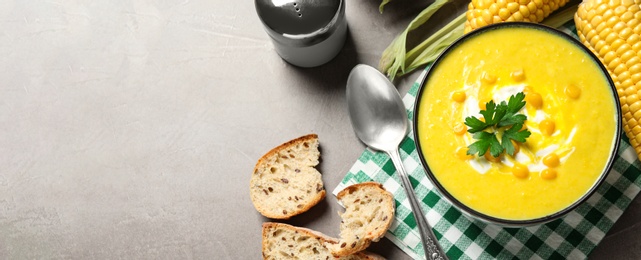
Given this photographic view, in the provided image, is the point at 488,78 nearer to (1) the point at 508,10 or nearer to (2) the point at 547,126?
(2) the point at 547,126

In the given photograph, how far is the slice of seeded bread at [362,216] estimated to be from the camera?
2.64 meters

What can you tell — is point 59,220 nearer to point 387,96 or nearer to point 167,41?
point 167,41

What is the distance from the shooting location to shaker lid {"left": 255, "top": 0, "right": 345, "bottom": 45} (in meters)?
2.59

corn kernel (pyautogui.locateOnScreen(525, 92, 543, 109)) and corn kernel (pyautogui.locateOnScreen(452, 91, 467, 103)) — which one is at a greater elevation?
corn kernel (pyautogui.locateOnScreen(525, 92, 543, 109))

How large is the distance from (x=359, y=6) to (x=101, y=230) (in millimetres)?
1579

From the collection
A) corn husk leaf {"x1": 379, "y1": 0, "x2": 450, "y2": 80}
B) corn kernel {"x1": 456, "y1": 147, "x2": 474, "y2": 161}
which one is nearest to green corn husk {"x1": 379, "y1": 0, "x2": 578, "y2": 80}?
corn husk leaf {"x1": 379, "y1": 0, "x2": 450, "y2": 80}

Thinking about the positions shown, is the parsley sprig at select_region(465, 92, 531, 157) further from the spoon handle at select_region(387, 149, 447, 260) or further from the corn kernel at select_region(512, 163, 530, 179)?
the spoon handle at select_region(387, 149, 447, 260)

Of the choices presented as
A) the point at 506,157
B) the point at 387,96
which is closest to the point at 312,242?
the point at 387,96

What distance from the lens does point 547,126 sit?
7.11ft

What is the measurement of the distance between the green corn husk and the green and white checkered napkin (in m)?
0.38

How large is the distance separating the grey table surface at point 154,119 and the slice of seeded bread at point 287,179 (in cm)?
7

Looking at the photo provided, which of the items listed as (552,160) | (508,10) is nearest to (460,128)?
(552,160)

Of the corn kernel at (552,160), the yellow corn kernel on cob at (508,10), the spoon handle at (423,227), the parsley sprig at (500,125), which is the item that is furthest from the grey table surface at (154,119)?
the corn kernel at (552,160)

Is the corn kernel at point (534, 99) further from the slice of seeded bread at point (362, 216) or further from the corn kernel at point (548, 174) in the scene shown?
the slice of seeded bread at point (362, 216)
